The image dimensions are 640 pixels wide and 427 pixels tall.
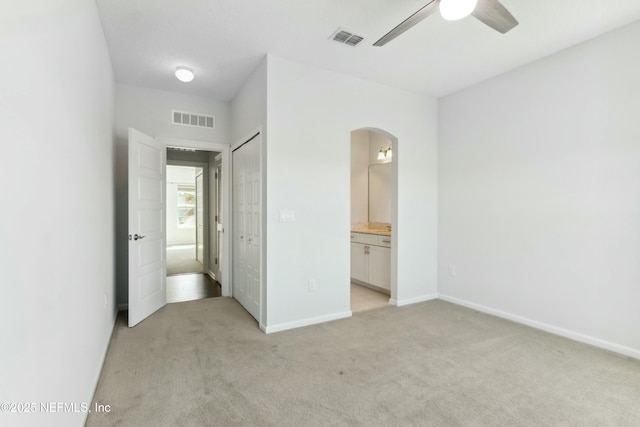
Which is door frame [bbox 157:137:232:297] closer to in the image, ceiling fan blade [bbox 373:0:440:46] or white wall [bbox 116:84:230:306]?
white wall [bbox 116:84:230:306]

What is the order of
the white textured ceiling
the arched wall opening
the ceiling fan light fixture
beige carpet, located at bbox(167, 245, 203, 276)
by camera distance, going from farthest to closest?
beige carpet, located at bbox(167, 245, 203, 276), the arched wall opening, the white textured ceiling, the ceiling fan light fixture

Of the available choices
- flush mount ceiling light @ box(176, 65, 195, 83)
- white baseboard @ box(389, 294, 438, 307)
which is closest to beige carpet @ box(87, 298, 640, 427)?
white baseboard @ box(389, 294, 438, 307)

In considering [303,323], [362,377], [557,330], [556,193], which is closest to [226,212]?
[303,323]

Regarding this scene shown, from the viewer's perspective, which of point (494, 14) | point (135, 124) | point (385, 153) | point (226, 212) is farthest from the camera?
point (385, 153)

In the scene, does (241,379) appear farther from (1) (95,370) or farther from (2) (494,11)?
Answer: (2) (494,11)

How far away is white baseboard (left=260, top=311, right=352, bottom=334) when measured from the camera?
10.3 feet

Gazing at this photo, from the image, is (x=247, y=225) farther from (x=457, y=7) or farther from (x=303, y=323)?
(x=457, y=7)

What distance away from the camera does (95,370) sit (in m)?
2.20

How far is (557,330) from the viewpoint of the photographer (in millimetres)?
3131

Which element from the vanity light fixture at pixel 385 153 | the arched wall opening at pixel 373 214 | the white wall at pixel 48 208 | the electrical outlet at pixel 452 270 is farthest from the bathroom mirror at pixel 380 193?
the white wall at pixel 48 208

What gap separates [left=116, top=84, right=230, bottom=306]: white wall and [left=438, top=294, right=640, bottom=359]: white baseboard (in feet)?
14.1

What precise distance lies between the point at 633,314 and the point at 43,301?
4080 mm

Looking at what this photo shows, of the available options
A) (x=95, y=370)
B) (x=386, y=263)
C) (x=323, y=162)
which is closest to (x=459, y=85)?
(x=323, y=162)

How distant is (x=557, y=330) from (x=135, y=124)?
211 inches
